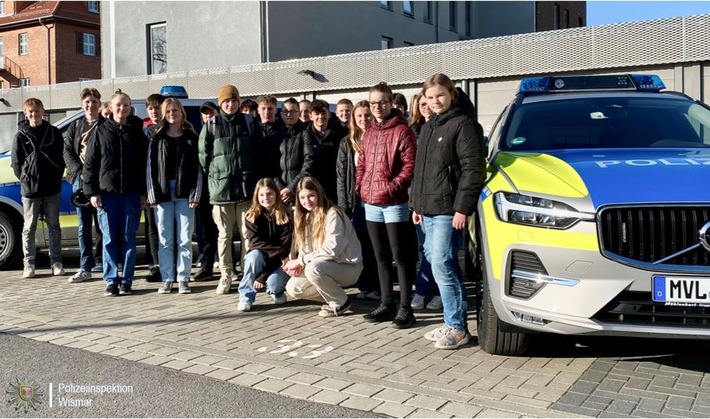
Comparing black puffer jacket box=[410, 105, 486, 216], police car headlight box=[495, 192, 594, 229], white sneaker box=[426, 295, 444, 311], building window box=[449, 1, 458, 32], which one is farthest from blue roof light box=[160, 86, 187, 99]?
building window box=[449, 1, 458, 32]

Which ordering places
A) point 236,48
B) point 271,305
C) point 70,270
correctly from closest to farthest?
point 271,305 → point 70,270 → point 236,48

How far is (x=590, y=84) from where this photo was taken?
6215 mm

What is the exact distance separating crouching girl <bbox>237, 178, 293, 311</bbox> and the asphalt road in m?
1.82

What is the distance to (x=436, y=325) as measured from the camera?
19.8 ft

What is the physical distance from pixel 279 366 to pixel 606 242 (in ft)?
7.29

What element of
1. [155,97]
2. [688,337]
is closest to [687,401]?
[688,337]

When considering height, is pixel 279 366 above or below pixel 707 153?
below

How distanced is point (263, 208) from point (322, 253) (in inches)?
35.7

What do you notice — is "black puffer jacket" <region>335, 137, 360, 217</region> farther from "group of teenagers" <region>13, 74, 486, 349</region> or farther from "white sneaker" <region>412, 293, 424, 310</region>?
"white sneaker" <region>412, 293, 424, 310</region>

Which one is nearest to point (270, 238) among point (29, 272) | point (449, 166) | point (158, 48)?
point (449, 166)

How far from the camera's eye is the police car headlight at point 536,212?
4156 mm

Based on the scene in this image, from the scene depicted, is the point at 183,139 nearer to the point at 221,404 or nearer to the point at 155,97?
the point at 155,97

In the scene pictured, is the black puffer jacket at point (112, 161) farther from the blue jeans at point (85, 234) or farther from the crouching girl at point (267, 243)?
the crouching girl at point (267, 243)

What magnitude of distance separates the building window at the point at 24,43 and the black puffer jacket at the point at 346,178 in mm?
53577
